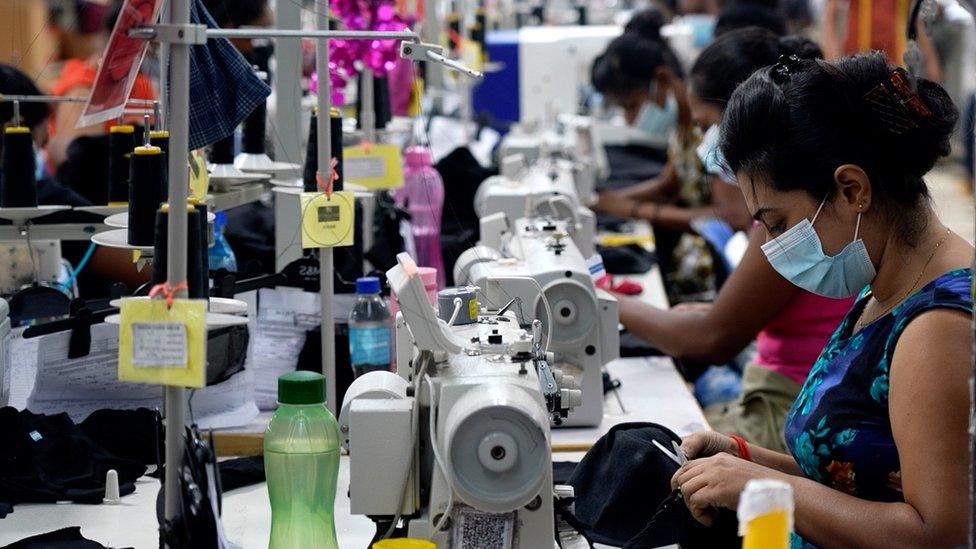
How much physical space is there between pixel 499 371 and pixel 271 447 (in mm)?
341

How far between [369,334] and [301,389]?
2.75 feet

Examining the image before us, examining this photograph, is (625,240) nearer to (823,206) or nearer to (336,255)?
(336,255)

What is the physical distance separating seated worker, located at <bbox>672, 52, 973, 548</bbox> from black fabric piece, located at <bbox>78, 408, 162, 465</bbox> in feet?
3.15

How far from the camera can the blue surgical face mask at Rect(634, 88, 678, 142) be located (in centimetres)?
579

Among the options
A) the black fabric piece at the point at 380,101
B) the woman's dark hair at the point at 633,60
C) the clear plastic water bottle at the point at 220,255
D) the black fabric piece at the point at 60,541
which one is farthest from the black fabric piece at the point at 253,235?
the woman's dark hair at the point at 633,60

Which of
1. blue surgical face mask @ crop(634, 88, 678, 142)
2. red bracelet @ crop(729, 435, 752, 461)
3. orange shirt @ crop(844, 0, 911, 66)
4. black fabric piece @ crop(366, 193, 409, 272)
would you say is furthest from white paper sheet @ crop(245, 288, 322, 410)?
orange shirt @ crop(844, 0, 911, 66)

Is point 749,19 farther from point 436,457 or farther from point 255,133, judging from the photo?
point 436,457

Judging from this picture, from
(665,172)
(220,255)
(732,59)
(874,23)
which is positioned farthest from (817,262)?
(874,23)

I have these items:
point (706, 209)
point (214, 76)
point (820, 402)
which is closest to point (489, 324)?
point (820, 402)

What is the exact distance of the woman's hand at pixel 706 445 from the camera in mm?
1990

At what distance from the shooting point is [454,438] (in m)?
1.47

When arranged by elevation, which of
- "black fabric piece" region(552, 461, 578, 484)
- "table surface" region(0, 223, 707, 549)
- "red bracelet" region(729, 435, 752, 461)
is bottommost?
"table surface" region(0, 223, 707, 549)

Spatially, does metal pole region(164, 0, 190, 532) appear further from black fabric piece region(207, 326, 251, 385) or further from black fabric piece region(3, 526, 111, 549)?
black fabric piece region(207, 326, 251, 385)

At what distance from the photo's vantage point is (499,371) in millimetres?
1587
